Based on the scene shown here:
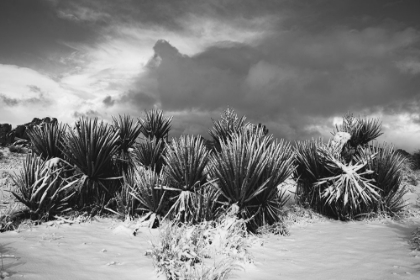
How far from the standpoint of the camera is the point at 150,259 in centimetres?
429

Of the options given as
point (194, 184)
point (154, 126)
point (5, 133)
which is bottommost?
point (194, 184)

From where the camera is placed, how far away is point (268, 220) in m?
6.48

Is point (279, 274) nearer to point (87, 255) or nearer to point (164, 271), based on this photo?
point (164, 271)

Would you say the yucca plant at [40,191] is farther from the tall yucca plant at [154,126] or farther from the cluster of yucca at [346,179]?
the cluster of yucca at [346,179]

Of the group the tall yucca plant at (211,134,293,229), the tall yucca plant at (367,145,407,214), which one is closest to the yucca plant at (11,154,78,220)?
the tall yucca plant at (211,134,293,229)

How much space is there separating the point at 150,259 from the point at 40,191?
3.26m

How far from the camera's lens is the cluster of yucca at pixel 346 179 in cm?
768

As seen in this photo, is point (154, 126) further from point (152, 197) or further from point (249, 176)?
point (249, 176)

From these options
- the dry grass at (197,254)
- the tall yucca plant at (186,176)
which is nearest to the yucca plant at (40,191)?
the tall yucca plant at (186,176)

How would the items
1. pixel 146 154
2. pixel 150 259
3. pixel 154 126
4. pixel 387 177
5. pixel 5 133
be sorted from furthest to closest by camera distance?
1. pixel 5 133
2. pixel 154 126
3. pixel 387 177
4. pixel 146 154
5. pixel 150 259

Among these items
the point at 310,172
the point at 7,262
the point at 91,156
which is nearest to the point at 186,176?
the point at 91,156

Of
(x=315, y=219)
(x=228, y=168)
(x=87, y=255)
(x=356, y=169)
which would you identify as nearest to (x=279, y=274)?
(x=228, y=168)

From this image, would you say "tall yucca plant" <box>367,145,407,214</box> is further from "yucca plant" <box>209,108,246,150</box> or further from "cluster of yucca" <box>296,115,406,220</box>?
"yucca plant" <box>209,108,246,150</box>

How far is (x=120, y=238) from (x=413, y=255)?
495 cm
